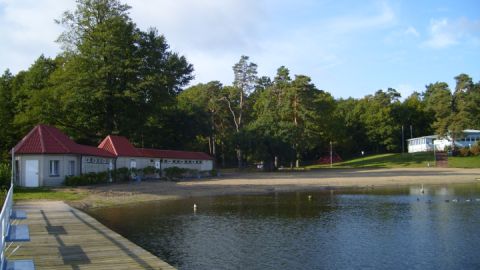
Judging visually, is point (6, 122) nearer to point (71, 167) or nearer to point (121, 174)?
point (121, 174)

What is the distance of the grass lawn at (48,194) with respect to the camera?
3033 cm

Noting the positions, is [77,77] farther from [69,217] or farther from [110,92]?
[69,217]

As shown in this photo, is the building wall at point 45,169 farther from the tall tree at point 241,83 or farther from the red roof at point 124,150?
the tall tree at point 241,83

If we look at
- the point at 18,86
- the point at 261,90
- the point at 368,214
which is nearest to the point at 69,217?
the point at 368,214

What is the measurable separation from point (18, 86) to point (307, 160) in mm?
57342

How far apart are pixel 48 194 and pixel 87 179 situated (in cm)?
869

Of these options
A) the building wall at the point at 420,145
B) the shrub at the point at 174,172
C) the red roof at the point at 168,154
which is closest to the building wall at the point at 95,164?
the red roof at the point at 168,154

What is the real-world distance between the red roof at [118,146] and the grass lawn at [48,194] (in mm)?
12352

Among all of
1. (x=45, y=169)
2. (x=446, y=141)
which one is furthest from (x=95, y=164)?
(x=446, y=141)

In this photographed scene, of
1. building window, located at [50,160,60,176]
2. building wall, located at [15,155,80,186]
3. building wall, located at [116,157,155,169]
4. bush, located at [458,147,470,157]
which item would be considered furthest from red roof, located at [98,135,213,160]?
bush, located at [458,147,470,157]

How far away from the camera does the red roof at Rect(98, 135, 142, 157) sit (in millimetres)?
48156

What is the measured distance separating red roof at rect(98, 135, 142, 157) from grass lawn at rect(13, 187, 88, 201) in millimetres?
12352

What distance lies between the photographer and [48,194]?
32250mm

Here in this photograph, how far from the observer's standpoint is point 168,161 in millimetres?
55781
